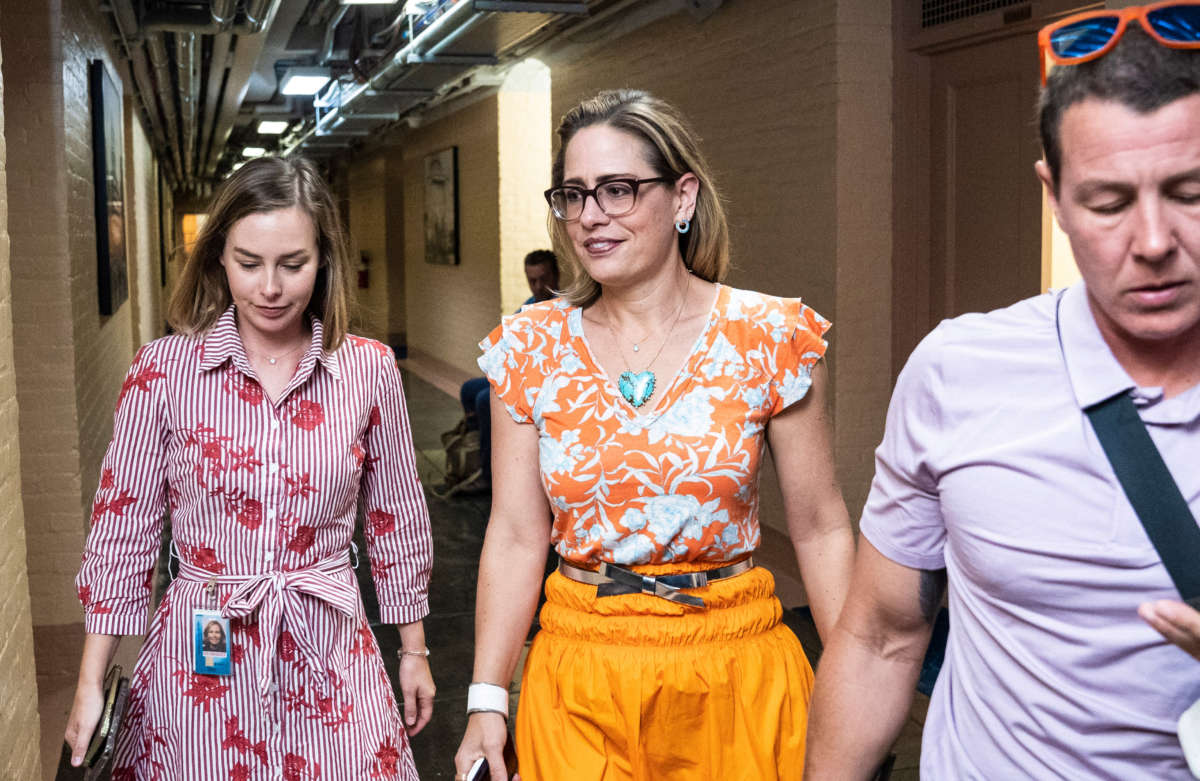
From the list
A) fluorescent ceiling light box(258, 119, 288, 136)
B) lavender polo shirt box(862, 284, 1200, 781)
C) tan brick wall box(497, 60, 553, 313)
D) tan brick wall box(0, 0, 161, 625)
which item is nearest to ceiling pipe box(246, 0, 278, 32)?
tan brick wall box(0, 0, 161, 625)

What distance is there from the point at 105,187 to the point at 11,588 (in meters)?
3.79

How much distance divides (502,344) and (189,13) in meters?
5.76

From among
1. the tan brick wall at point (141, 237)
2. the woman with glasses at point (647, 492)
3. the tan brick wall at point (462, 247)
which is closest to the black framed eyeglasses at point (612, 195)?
the woman with glasses at point (647, 492)

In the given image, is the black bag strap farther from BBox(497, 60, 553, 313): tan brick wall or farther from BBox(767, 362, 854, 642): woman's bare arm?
BBox(497, 60, 553, 313): tan brick wall

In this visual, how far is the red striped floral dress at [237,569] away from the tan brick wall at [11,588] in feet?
2.46

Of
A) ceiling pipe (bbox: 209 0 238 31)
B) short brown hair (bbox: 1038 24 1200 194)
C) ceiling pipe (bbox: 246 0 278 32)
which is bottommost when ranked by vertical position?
short brown hair (bbox: 1038 24 1200 194)

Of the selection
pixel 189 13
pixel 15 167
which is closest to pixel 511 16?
pixel 189 13

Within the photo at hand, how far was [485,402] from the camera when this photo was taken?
8.01m

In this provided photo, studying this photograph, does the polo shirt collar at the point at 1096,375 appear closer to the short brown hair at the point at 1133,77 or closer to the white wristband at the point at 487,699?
the short brown hair at the point at 1133,77

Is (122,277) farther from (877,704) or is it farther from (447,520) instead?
(877,704)

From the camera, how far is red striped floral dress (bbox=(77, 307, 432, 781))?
2.20m

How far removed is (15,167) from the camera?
15.3ft

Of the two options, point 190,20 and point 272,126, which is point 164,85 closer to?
point 190,20

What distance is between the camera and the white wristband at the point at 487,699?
207 cm
